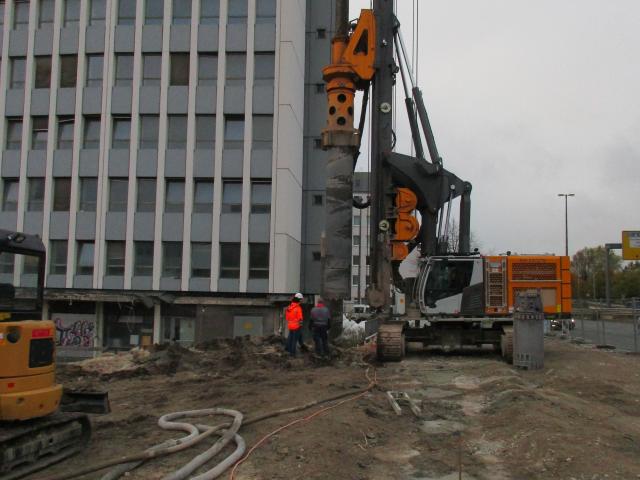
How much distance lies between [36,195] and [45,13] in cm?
1024

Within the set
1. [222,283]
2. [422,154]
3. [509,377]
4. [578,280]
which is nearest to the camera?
[509,377]

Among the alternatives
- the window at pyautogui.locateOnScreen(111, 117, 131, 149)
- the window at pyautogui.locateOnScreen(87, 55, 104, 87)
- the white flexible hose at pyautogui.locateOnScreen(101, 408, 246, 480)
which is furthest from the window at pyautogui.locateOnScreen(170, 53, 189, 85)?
the white flexible hose at pyautogui.locateOnScreen(101, 408, 246, 480)

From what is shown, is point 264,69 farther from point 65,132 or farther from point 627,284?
point 627,284

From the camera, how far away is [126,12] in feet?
113

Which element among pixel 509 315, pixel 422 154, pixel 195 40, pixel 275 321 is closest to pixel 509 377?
pixel 509 315

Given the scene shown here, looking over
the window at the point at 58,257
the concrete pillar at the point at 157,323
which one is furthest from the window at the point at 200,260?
the window at the point at 58,257

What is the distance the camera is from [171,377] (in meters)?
15.1

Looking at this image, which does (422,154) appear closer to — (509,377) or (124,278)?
(509,377)

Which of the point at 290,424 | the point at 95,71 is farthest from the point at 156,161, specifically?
the point at 290,424

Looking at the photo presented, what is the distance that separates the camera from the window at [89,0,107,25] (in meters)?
34.5

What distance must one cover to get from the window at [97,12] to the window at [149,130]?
19.7 ft

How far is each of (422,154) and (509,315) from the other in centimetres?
582

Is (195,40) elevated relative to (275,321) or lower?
elevated

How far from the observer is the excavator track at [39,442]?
6.96m
